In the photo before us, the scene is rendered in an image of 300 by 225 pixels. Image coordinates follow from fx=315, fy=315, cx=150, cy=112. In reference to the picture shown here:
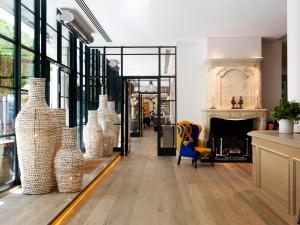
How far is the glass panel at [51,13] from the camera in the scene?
588 cm

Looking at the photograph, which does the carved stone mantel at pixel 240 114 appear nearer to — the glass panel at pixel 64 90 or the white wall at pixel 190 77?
the white wall at pixel 190 77

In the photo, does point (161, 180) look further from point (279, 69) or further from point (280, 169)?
point (279, 69)

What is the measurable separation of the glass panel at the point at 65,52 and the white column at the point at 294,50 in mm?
4430

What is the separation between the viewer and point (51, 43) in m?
6.03

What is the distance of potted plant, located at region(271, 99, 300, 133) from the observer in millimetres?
4066

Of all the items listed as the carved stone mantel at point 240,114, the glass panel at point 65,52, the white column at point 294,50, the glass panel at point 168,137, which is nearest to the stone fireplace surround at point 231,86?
the carved stone mantel at point 240,114

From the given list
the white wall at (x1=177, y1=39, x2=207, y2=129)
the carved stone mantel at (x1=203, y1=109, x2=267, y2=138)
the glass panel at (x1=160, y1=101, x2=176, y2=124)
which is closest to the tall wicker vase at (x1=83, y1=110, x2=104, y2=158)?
the glass panel at (x1=160, y1=101, x2=176, y2=124)

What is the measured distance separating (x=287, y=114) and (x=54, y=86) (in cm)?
432

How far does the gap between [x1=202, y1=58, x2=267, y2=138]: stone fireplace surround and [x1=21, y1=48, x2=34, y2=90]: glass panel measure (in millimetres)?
4323

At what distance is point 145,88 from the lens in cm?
1552

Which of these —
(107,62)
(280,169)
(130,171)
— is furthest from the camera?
(107,62)

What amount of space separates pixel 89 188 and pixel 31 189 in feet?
3.20

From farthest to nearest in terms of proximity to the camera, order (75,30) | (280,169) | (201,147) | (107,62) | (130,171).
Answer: (107,62)
(201,147)
(130,171)
(75,30)
(280,169)

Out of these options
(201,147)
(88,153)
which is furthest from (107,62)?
(201,147)
